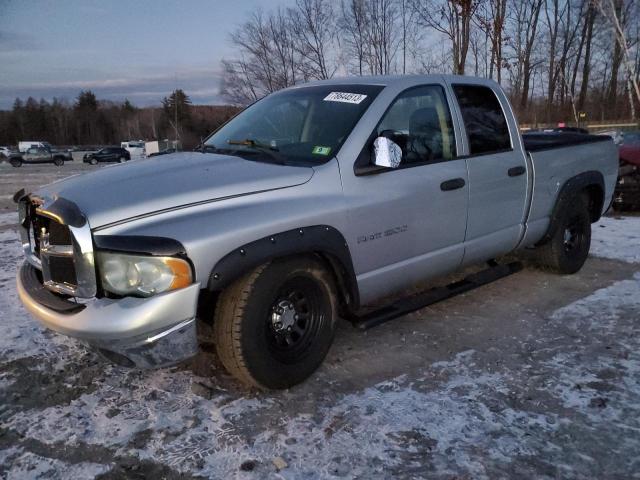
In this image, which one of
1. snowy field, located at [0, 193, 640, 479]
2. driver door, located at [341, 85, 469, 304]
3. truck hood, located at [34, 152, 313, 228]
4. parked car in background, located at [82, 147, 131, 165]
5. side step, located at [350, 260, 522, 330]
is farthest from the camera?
parked car in background, located at [82, 147, 131, 165]

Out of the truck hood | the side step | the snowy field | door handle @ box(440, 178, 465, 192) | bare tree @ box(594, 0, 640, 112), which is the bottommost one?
the snowy field

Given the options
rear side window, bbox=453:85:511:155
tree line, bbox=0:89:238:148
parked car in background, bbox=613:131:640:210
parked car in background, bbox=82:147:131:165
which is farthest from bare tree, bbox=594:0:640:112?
tree line, bbox=0:89:238:148

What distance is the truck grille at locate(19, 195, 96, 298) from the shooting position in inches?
97.4

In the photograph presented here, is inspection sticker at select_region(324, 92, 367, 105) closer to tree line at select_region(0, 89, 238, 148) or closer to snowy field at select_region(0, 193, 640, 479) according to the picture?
snowy field at select_region(0, 193, 640, 479)

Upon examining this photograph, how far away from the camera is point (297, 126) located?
3.71 m

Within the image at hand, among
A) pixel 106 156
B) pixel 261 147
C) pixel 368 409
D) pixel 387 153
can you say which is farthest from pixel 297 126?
pixel 106 156

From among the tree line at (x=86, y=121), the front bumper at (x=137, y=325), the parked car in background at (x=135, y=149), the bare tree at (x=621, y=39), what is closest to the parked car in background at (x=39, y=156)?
the parked car in background at (x=135, y=149)

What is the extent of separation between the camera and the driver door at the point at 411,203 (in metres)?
3.24

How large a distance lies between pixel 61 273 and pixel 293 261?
1206mm

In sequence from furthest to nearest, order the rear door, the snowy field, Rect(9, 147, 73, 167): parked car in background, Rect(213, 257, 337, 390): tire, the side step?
1. Rect(9, 147, 73, 167): parked car in background
2. the rear door
3. the side step
4. Rect(213, 257, 337, 390): tire
5. the snowy field

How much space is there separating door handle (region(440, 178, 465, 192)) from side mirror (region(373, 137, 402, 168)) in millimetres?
601

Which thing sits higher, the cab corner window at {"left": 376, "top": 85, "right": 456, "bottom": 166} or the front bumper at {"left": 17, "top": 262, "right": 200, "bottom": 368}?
the cab corner window at {"left": 376, "top": 85, "right": 456, "bottom": 166}

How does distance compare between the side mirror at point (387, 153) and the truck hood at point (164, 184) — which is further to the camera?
the side mirror at point (387, 153)

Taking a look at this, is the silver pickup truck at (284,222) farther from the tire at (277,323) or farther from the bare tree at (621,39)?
the bare tree at (621,39)
